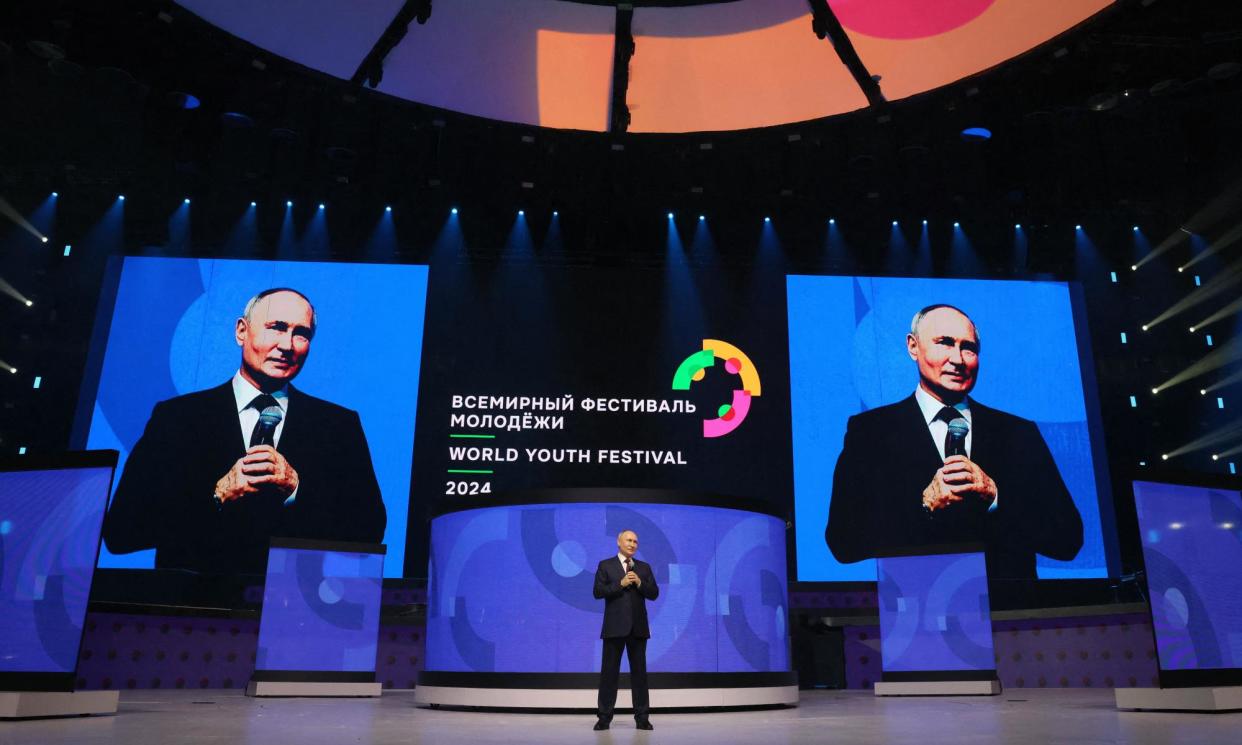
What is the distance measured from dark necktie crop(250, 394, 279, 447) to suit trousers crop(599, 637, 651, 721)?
8.89m

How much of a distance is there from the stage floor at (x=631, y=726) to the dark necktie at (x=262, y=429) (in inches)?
224

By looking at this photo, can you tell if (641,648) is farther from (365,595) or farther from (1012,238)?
(1012,238)

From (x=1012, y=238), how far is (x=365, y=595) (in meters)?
12.2

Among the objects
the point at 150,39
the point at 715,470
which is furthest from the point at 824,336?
the point at 150,39

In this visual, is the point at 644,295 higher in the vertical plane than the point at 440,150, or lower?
lower

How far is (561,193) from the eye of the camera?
1473 centimetres

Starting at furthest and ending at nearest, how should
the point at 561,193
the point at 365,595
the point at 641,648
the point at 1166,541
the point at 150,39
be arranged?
the point at 561,193 → the point at 150,39 → the point at 365,595 → the point at 1166,541 → the point at 641,648

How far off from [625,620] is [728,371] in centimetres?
871

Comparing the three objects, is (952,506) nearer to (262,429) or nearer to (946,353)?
(946,353)

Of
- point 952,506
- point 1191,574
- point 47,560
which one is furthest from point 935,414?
point 47,560

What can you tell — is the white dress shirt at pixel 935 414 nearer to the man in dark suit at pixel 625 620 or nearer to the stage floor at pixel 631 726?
the stage floor at pixel 631 726

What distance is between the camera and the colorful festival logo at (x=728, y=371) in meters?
14.0

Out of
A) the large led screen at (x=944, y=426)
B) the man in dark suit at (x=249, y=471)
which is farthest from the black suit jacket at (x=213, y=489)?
the large led screen at (x=944, y=426)

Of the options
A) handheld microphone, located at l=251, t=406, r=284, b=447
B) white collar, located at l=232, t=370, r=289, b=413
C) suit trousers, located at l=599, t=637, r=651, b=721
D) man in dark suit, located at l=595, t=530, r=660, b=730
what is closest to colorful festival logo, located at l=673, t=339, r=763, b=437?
white collar, located at l=232, t=370, r=289, b=413
